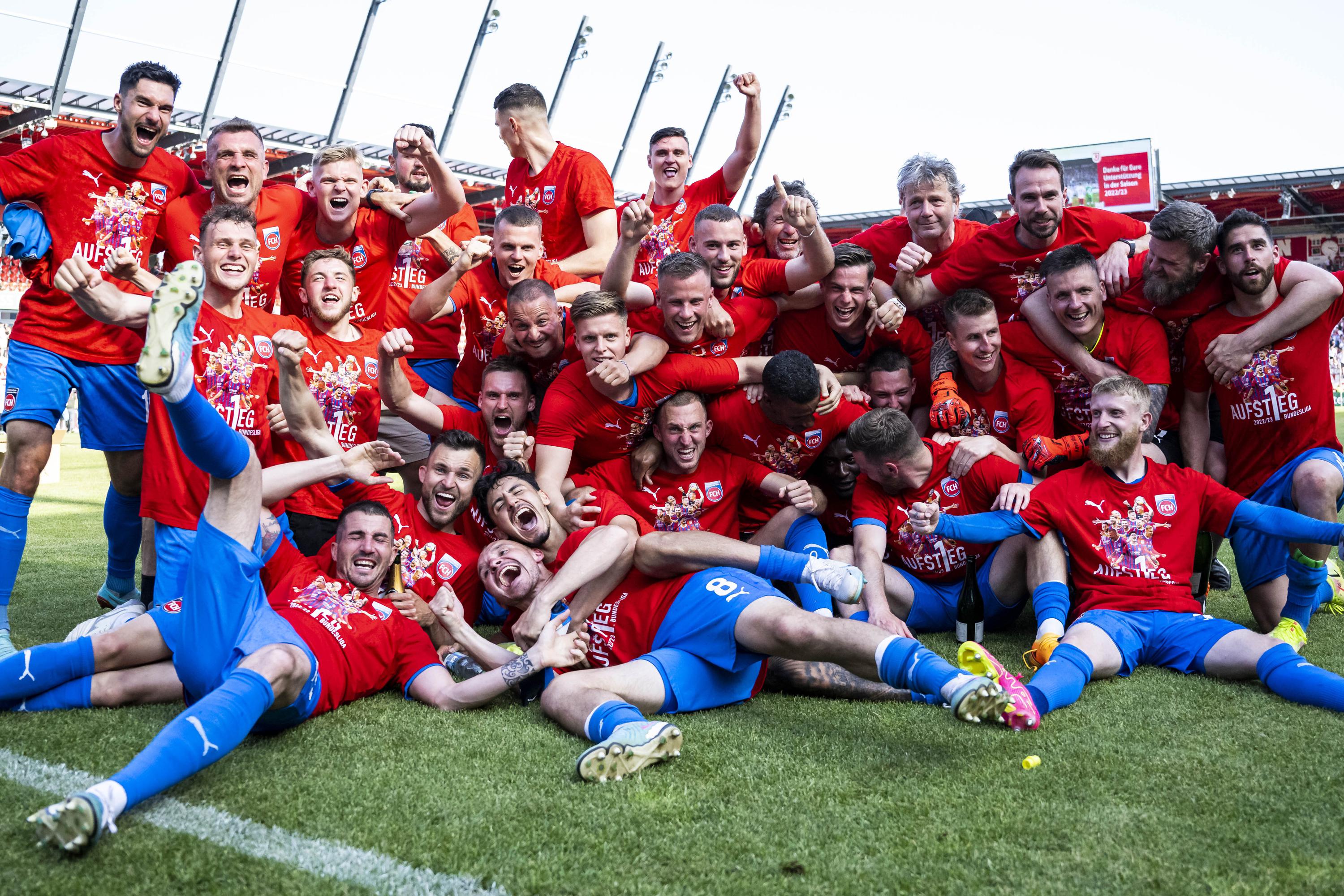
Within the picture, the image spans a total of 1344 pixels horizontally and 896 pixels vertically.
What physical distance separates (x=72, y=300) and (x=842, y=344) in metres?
3.94

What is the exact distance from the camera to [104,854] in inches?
92.3

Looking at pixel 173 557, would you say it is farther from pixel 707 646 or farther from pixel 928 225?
pixel 928 225

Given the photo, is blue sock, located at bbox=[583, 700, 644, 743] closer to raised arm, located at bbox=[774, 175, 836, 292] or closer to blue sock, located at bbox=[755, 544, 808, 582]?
blue sock, located at bbox=[755, 544, 808, 582]

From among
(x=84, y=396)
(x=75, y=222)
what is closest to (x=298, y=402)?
(x=84, y=396)

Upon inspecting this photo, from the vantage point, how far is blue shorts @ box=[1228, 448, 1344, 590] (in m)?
4.73

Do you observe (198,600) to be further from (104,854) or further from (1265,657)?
(1265,657)

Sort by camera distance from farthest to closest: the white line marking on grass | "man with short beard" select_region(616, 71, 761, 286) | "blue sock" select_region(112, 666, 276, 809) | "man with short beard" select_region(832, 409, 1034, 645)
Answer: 1. "man with short beard" select_region(616, 71, 761, 286)
2. "man with short beard" select_region(832, 409, 1034, 645)
3. "blue sock" select_region(112, 666, 276, 809)
4. the white line marking on grass

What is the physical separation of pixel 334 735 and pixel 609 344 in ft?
7.54

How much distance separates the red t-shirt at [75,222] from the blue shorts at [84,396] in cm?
5

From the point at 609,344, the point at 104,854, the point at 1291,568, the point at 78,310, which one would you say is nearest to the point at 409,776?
the point at 104,854

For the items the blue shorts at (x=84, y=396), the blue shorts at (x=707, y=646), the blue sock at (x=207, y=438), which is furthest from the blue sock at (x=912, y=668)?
the blue shorts at (x=84, y=396)

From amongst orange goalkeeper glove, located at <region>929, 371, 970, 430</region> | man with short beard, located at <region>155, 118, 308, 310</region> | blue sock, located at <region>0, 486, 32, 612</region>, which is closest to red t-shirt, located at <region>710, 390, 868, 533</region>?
orange goalkeeper glove, located at <region>929, 371, 970, 430</region>

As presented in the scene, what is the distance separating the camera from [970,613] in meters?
4.70

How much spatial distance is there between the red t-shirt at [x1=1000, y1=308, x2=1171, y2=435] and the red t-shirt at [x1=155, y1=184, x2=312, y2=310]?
13.0 feet
